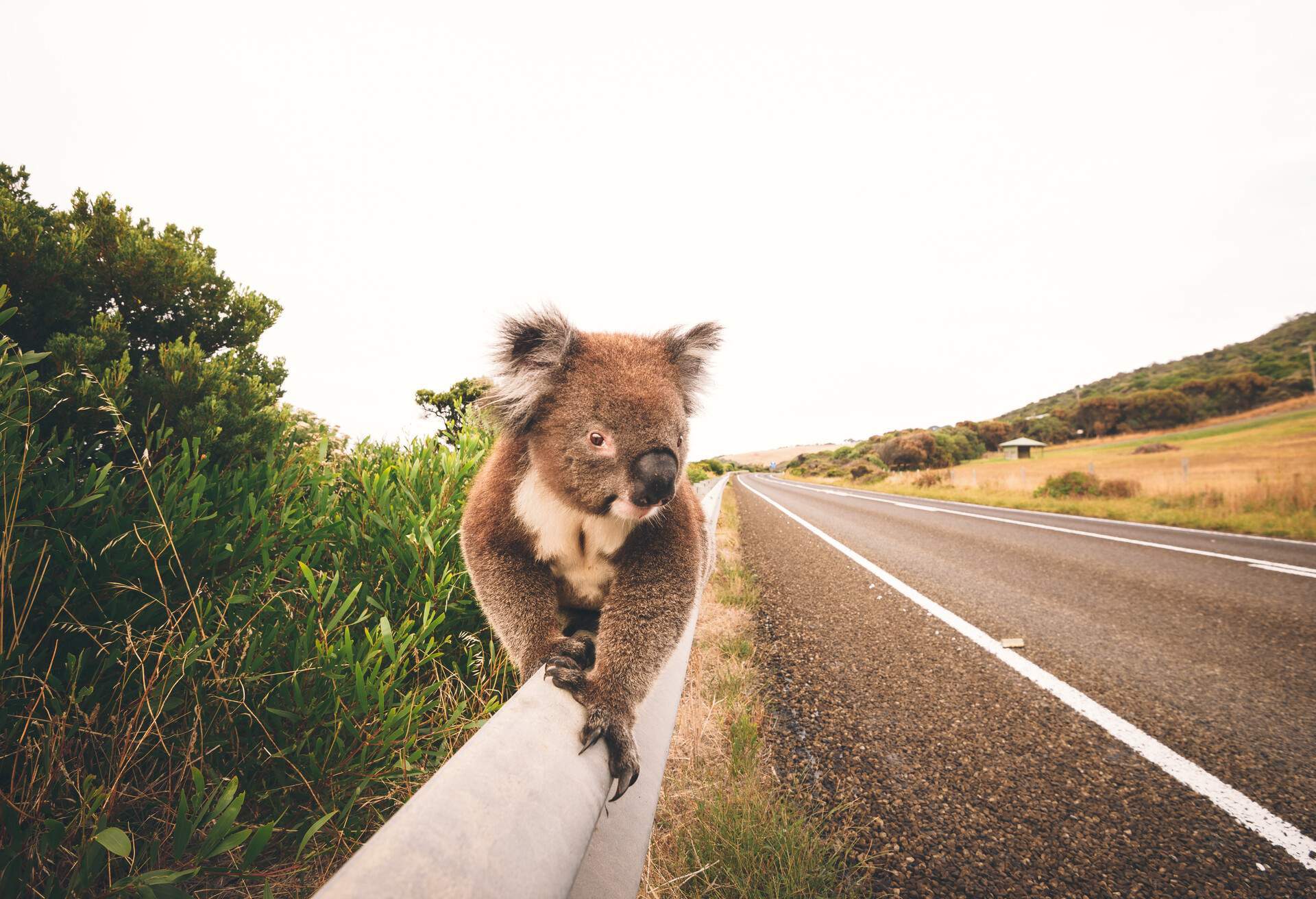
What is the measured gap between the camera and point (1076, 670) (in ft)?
12.1

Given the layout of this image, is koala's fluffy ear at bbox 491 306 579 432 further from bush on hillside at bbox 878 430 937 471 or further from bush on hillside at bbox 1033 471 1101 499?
bush on hillside at bbox 878 430 937 471

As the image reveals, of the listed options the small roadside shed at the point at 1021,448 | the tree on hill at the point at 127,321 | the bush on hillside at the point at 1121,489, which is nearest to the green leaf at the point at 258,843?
the tree on hill at the point at 127,321

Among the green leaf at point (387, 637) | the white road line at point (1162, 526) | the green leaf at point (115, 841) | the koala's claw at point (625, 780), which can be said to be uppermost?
the green leaf at point (387, 637)

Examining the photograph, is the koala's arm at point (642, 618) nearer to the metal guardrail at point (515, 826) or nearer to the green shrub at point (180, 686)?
the metal guardrail at point (515, 826)

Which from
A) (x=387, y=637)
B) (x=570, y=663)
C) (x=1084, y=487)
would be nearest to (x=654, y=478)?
(x=570, y=663)

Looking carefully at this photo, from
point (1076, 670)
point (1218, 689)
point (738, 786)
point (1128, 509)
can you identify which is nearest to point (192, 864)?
point (738, 786)

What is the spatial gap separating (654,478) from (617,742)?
75 cm

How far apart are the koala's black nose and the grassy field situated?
13.6m

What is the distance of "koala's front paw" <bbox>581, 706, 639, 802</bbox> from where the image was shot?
1.17 m

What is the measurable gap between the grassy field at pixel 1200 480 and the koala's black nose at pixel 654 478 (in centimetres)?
1362

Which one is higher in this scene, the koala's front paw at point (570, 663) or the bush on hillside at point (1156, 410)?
the bush on hillside at point (1156, 410)

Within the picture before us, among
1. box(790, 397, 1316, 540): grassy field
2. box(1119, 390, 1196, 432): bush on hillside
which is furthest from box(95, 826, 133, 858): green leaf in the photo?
box(1119, 390, 1196, 432): bush on hillside

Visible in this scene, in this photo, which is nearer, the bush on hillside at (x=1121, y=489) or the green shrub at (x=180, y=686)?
the green shrub at (x=180, y=686)

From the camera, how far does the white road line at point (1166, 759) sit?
210 centimetres
